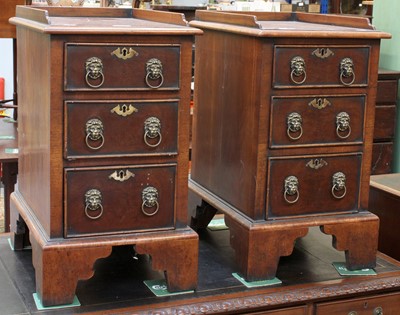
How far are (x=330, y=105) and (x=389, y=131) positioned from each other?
1947 millimetres

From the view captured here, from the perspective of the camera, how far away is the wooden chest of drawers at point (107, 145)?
1.54 metres

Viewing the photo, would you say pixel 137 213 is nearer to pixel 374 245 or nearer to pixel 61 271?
pixel 61 271

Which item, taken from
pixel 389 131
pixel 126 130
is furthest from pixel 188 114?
pixel 389 131

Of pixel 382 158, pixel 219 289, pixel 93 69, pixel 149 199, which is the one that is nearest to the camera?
pixel 93 69

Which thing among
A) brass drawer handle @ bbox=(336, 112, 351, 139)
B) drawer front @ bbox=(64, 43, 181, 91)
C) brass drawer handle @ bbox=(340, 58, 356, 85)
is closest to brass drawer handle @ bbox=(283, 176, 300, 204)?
brass drawer handle @ bbox=(336, 112, 351, 139)

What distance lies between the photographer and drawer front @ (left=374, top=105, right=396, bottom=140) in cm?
356

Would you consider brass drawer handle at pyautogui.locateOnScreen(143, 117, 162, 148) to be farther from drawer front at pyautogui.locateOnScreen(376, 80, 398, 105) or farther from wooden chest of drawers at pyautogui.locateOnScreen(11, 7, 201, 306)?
drawer front at pyautogui.locateOnScreen(376, 80, 398, 105)

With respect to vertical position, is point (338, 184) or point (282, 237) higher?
point (338, 184)

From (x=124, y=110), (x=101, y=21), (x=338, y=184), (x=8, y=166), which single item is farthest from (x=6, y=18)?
(x=338, y=184)

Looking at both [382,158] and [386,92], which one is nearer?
[386,92]

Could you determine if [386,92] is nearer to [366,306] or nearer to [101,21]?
[366,306]

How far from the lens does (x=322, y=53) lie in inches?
68.1

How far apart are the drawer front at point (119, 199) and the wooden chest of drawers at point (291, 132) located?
0.69ft

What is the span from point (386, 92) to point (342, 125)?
5.92 feet
